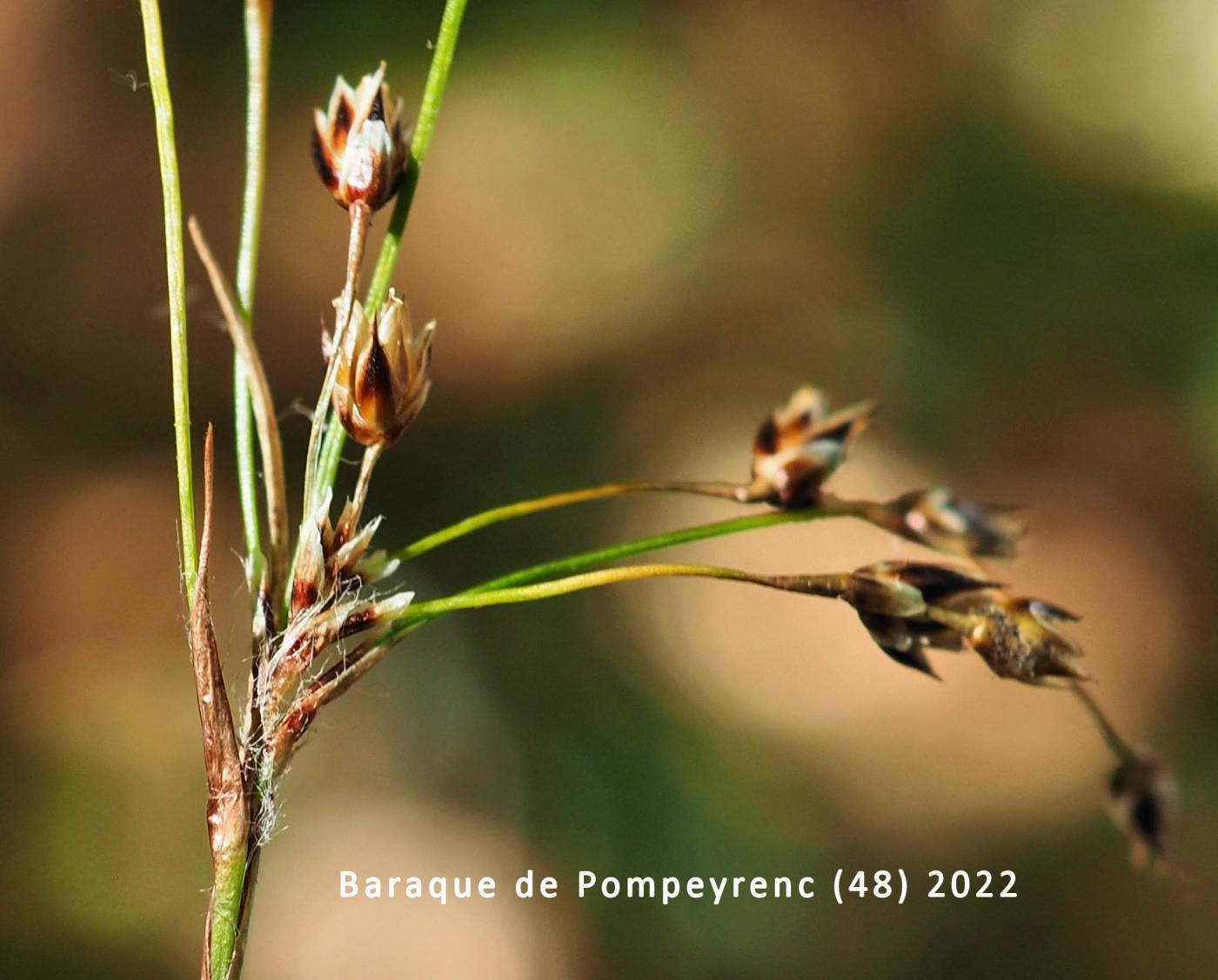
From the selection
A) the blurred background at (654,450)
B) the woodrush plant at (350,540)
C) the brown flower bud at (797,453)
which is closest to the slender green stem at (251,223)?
the woodrush plant at (350,540)

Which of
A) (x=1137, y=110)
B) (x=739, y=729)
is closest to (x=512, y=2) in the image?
(x=1137, y=110)

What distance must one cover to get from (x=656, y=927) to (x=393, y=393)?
3.95 ft

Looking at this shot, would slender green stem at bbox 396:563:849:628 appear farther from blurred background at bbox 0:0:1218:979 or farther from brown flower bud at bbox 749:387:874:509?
blurred background at bbox 0:0:1218:979

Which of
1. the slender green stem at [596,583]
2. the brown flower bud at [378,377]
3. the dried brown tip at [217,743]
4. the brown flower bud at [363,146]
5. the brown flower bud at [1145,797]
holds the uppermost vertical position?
the brown flower bud at [363,146]

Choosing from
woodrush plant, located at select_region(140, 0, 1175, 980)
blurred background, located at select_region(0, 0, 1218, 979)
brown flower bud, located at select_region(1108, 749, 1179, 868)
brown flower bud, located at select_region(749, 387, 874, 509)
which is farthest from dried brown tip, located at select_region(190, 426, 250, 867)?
blurred background, located at select_region(0, 0, 1218, 979)

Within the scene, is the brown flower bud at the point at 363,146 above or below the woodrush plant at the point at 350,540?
above

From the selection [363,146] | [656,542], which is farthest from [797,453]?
[363,146]

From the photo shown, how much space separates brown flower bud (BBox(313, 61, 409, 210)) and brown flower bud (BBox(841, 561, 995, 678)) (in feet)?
0.68

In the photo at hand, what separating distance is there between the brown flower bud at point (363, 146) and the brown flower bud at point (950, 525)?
210 millimetres

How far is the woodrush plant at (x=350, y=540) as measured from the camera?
31cm

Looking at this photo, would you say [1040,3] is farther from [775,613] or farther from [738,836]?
[738,836]

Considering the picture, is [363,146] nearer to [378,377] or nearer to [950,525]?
[378,377]

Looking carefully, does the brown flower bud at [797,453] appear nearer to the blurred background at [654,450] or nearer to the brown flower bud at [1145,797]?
the brown flower bud at [1145,797]

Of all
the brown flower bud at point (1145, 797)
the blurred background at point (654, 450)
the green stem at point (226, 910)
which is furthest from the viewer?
the blurred background at point (654, 450)
